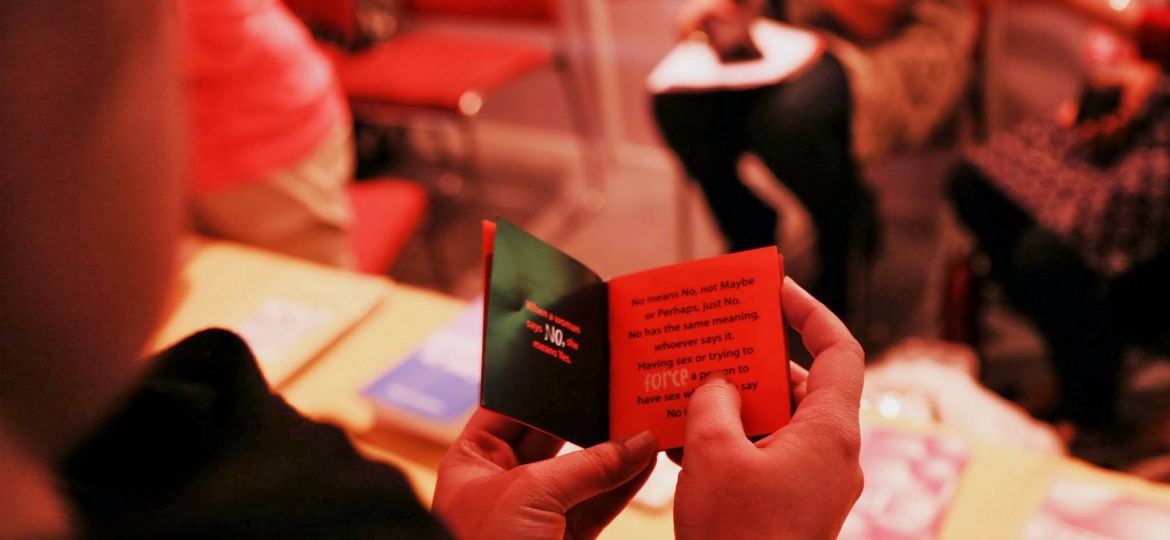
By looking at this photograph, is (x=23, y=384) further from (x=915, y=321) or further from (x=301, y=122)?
(x=915, y=321)

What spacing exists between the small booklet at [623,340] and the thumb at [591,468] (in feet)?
0.05

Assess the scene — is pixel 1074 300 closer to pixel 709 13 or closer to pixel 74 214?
pixel 709 13

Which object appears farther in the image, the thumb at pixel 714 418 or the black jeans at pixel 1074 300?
the black jeans at pixel 1074 300

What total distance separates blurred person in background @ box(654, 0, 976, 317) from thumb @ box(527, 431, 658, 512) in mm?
713

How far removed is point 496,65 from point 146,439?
1.59 meters

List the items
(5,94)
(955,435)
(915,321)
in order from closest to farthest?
1. (5,94)
2. (955,435)
3. (915,321)

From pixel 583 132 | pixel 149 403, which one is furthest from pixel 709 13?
pixel 583 132

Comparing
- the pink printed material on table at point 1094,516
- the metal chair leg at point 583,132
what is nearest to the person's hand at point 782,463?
the pink printed material on table at point 1094,516

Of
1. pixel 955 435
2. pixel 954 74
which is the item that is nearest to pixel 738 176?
pixel 954 74

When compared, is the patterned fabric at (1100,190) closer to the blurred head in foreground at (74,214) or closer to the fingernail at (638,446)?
the fingernail at (638,446)

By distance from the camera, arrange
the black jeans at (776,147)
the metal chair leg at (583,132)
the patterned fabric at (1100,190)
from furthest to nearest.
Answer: the metal chair leg at (583,132) → the black jeans at (776,147) → the patterned fabric at (1100,190)

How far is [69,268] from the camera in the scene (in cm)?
28

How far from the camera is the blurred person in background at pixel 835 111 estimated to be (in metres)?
1.22

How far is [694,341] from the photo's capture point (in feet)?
1.59
